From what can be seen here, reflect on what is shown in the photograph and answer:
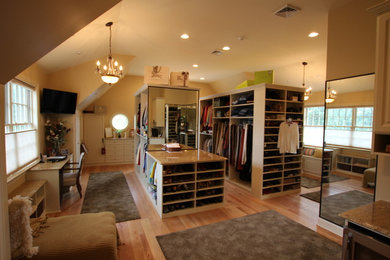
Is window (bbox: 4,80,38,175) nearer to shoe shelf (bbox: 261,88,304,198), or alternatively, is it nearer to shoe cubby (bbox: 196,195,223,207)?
shoe cubby (bbox: 196,195,223,207)

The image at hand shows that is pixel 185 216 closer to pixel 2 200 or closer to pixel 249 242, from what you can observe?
pixel 249 242

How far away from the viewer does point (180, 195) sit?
10.6ft

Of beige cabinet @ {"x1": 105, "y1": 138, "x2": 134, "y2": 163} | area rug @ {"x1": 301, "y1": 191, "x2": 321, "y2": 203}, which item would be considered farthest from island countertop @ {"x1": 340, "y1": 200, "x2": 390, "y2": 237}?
beige cabinet @ {"x1": 105, "y1": 138, "x2": 134, "y2": 163}

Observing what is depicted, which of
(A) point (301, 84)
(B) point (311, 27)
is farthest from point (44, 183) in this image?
(A) point (301, 84)

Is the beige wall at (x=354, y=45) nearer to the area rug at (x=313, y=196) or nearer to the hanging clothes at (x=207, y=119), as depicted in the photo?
the area rug at (x=313, y=196)

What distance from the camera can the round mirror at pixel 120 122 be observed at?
22.6 feet

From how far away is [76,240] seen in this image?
1679 mm

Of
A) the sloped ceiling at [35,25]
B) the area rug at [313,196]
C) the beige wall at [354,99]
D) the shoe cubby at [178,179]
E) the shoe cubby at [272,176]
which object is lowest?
the area rug at [313,196]

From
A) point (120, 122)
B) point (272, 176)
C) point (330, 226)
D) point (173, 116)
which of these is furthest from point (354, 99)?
point (120, 122)

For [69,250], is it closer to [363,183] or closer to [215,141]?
[363,183]

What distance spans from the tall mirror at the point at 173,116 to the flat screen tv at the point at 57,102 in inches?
69.5

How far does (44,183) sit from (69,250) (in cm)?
193

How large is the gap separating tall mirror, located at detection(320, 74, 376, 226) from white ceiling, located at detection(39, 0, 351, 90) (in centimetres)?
110

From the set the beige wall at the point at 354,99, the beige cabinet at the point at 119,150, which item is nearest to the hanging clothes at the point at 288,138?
the beige wall at the point at 354,99
